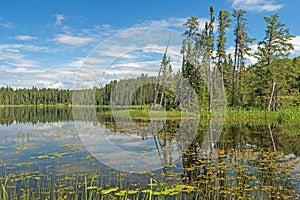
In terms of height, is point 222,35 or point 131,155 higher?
point 222,35

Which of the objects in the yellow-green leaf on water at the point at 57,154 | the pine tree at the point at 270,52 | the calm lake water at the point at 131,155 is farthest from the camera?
the pine tree at the point at 270,52

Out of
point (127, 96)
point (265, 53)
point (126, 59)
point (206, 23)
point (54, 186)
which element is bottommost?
point (54, 186)

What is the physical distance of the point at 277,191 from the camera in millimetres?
4738

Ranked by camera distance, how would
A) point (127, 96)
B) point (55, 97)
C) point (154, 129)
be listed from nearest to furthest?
point (127, 96) → point (154, 129) → point (55, 97)

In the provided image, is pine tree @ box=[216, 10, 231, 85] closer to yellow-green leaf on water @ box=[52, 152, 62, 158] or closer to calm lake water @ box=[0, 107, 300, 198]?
calm lake water @ box=[0, 107, 300, 198]

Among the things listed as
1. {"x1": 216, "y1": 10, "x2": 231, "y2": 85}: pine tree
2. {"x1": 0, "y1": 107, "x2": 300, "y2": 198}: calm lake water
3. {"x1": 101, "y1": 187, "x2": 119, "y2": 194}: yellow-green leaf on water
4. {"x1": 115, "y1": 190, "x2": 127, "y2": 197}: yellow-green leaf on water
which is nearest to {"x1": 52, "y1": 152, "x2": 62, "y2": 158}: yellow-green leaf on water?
{"x1": 0, "y1": 107, "x2": 300, "y2": 198}: calm lake water

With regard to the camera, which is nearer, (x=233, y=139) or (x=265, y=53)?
(x=233, y=139)

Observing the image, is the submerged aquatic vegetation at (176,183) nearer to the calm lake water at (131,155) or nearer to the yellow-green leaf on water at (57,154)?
the calm lake water at (131,155)

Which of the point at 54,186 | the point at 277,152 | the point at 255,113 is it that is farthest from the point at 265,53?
the point at 54,186

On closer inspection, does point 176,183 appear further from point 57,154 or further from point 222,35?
point 222,35

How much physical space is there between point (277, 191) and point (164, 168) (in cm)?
244

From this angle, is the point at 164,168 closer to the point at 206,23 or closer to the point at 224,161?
the point at 224,161

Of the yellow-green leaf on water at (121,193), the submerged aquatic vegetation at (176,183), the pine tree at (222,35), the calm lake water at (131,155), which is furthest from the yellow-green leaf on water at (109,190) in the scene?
the pine tree at (222,35)

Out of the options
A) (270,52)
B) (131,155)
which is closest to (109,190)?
(131,155)
